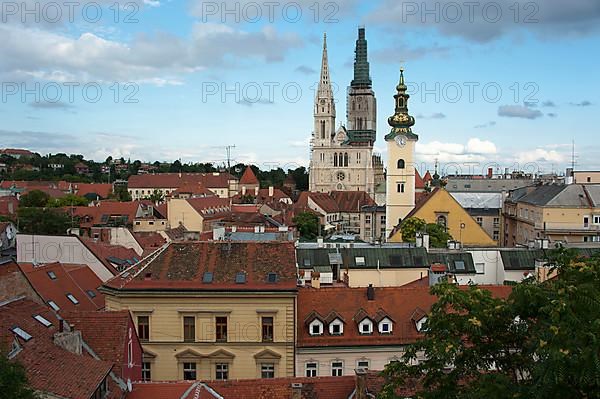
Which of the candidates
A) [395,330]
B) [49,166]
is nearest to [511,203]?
[395,330]

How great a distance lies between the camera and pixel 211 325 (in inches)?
1059

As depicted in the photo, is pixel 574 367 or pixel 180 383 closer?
pixel 574 367

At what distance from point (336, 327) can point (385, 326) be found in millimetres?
2043

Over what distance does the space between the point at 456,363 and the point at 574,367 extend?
125 inches

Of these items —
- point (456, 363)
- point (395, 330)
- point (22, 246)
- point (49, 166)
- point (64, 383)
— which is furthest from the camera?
point (49, 166)

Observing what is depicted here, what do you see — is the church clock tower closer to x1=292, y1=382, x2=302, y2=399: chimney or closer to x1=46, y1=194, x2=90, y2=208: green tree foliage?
x1=46, y1=194, x2=90, y2=208: green tree foliage

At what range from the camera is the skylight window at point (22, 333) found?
57.3 ft

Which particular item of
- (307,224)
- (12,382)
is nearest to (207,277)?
(12,382)

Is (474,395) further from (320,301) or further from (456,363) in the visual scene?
(320,301)

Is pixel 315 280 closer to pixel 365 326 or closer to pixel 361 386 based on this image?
pixel 365 326

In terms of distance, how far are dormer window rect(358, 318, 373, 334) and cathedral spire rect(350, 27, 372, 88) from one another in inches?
5453

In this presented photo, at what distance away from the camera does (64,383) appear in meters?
15.4

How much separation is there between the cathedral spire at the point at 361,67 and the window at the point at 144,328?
5496 inches

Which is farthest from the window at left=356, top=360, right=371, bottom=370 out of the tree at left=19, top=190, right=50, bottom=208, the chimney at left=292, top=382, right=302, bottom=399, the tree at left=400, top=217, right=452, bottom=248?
the tree at left=19, top=190, right=50, bottom=208
